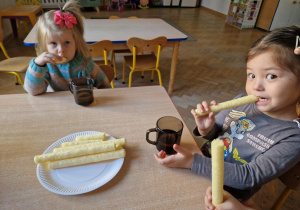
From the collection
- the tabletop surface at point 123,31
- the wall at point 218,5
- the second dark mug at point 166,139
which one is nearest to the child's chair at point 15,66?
the tabletop surface at point 123,31

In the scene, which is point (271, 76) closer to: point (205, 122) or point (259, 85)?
point (259, 85)

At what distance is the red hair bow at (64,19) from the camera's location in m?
1.07

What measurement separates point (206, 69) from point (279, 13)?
3440 mm

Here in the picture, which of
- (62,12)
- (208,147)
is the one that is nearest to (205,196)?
(208,147)

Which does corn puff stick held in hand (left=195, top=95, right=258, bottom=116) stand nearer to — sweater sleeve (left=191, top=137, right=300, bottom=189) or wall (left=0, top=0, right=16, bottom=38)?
sweater sleeve (left=191, top=137, right=300, bottom=189)

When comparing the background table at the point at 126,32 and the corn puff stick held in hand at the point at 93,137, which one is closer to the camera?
the corn puff stick held in hand at the point at 93,137

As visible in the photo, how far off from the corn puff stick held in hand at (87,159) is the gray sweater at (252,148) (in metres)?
0.25

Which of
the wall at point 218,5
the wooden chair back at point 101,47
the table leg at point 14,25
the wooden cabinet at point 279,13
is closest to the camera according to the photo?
the wooden chair back at point 101,47

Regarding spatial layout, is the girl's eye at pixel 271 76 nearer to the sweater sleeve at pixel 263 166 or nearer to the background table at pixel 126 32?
the sweater sleeve at pixel 263 166

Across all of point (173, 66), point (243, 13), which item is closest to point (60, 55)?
point (173, 66)

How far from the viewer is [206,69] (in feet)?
11.0

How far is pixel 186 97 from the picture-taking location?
2.61 meters

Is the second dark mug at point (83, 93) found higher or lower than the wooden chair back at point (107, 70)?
higher

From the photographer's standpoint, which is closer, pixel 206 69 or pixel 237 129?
pixel 237 129
